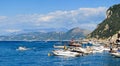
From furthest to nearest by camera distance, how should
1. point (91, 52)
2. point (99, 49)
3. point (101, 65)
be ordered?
point (99, 49)
point (91, 52)
point (101, 65)

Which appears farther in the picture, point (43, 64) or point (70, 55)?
point (70, 55)

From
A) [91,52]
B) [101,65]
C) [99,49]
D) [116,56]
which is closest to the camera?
Result: [101,65]

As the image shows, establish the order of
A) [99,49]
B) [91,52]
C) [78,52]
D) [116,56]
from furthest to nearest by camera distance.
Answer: [99,49]
[91,52]
[78,52]
[116,56]

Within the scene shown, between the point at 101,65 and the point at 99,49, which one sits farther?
the point at 99,49

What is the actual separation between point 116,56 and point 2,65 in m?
51.8

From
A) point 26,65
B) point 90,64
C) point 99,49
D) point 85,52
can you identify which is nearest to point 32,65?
point 26,65

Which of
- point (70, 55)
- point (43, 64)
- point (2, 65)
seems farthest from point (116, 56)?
point (2, 65)

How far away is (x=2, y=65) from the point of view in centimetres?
11825

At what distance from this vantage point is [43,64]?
4739 inches

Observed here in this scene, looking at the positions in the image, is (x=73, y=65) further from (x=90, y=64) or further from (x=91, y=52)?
(x=91, y=52)

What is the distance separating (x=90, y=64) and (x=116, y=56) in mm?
29428

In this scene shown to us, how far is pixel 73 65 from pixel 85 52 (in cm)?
5166

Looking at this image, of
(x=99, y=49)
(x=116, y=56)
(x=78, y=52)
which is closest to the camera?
(x=116, y=56)

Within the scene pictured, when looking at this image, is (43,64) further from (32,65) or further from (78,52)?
(78,52)
